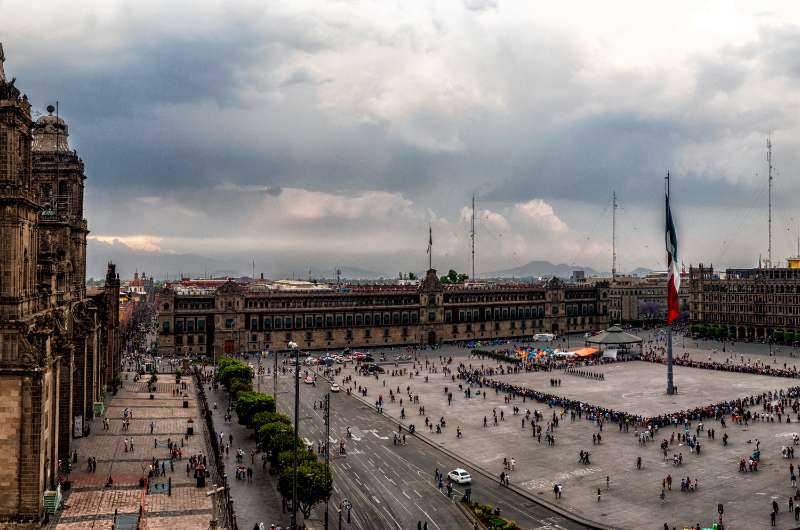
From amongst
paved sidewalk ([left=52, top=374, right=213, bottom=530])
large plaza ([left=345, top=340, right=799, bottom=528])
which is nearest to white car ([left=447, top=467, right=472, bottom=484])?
large plaza ([left=345, top=340, right=799, bottom=528])

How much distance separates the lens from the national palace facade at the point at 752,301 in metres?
143

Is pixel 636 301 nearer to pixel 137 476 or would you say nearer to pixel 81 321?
pixel 81 321

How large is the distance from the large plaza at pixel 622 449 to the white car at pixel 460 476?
349 centimetres

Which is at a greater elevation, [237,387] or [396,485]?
[237,387]

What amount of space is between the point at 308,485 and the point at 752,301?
443 ft

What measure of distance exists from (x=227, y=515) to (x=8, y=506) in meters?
11.4

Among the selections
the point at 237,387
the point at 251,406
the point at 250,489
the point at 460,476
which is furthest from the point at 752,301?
the point at 250,489

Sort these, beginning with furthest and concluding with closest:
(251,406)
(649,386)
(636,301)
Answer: (636,301), (649,386), (251,406)

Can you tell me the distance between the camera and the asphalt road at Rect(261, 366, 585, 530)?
1676 inches

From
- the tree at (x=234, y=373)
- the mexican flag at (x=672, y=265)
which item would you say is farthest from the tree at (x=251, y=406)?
the mexican flag at (x=672, y=265)

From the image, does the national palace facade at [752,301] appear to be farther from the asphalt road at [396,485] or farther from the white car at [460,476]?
the white car at [460,476]

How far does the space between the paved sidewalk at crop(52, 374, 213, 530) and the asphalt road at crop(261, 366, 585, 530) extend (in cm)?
933

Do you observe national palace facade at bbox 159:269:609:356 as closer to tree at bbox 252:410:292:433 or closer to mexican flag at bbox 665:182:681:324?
mexican flag at bbox 665:182:681:324

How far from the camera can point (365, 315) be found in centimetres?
14100
